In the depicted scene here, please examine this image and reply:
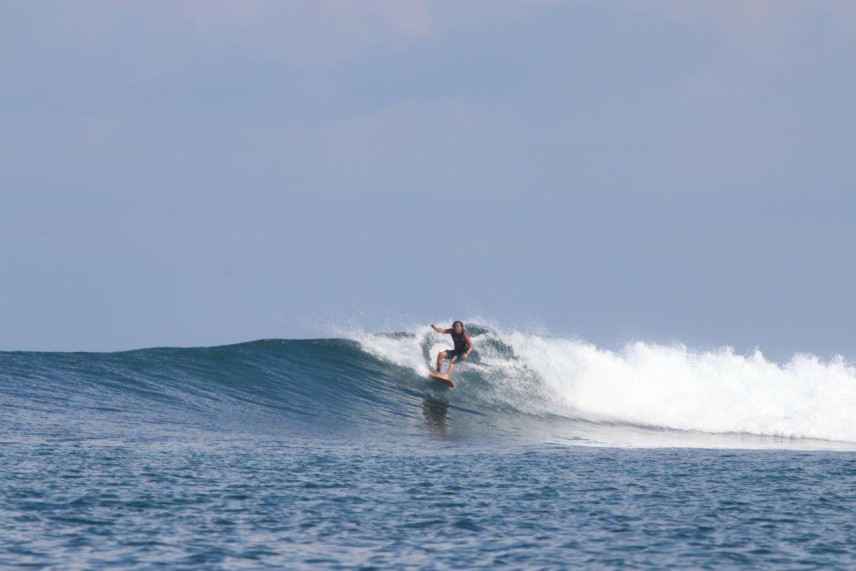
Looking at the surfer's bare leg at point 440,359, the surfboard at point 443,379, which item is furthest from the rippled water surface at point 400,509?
the surfer's bare leg at point 440,359

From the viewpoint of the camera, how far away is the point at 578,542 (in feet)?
34.1

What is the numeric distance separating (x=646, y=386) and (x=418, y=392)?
7.06 m

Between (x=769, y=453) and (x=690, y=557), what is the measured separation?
9.97 metres

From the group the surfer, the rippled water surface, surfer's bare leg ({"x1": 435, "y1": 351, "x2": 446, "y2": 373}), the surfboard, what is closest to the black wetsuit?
the surfer

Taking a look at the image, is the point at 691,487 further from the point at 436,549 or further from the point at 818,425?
the point at 818,425

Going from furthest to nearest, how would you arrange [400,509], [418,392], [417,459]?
[418,392], [417,459], [400,509]

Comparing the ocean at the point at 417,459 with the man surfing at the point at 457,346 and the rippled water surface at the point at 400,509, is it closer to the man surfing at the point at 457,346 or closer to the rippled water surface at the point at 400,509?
the rippled water surface at the point at 400,509

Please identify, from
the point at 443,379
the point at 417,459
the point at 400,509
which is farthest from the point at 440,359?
the point at 400,509

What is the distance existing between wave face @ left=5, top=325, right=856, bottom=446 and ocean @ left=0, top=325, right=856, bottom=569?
0.28 feet

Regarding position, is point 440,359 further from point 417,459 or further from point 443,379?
point 417,459

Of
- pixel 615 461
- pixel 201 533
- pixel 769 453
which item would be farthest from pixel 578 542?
pixel 769 453

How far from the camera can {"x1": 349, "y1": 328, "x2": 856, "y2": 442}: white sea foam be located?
86.5ft

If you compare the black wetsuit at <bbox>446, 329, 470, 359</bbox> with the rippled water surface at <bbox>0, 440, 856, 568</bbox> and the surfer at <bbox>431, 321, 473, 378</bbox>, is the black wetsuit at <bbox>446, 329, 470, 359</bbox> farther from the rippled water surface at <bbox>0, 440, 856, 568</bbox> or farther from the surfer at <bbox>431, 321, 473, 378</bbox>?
the rippled water surface at <bbox>0, 440, 856, 568</bbox>

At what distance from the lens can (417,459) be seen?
16125mm
